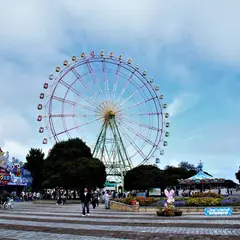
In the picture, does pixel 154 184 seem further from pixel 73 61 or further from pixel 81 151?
pixel 73 61

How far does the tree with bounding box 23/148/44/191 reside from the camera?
88.0 meters

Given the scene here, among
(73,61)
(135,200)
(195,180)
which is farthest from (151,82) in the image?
(135,200)

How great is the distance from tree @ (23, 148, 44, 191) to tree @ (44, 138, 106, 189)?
2540 cm

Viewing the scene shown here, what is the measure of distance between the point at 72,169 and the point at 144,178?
109 feet

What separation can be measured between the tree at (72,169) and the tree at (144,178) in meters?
24.9

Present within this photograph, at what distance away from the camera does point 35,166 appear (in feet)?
291

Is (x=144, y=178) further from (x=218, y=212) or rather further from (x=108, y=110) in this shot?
(x=218, y=212)

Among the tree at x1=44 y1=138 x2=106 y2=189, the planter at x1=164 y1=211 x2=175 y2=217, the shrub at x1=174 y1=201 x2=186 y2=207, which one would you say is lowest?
the planter at x1=164 y1=211 x2=175 y2=217

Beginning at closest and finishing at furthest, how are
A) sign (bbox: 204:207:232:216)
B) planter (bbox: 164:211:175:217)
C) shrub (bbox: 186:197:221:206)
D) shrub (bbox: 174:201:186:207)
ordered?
planter (bbox: 164:211:175:217), sign (bbox: 204:207:232:216), shrub (bbox: 186:197:221:206), shrub (bbox: 174:201:186:207)

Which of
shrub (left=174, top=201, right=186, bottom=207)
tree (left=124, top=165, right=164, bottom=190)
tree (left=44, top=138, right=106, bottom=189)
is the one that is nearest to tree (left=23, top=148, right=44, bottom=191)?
tree (left=124, top=165, right=164, bottom=190)

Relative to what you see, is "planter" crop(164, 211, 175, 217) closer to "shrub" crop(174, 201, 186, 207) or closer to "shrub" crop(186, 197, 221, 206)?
"shrub" crop(186, 197, 221, 206)

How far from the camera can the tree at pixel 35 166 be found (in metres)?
88.0

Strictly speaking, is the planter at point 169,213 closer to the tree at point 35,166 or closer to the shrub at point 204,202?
the shrub at point 204,202

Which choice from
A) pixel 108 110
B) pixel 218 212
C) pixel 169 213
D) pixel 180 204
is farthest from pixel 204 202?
pixel 108 110
